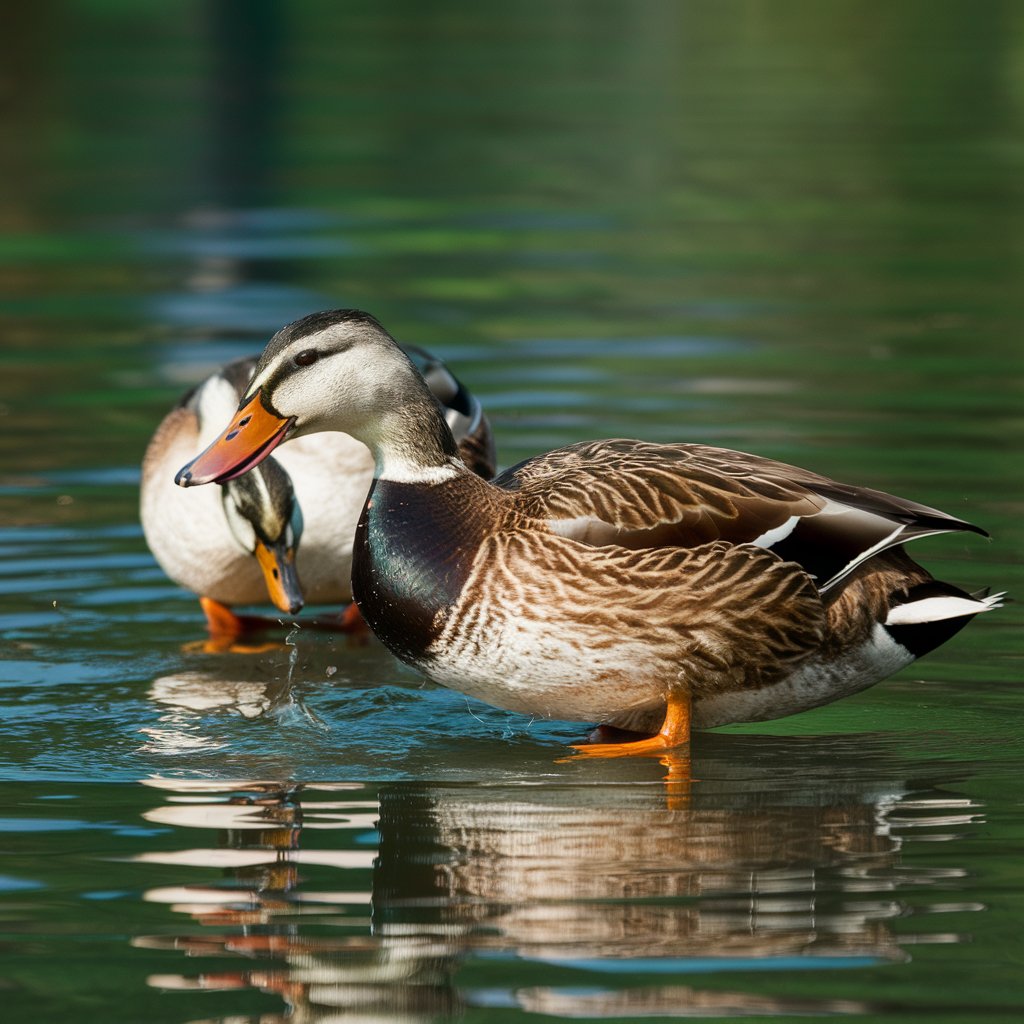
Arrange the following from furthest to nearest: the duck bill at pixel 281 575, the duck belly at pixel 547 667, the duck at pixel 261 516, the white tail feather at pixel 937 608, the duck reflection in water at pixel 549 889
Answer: the duck at pixel 261 516
the duck bill at pixel 281 575
the white tail feather at pixel 937 608
the duck belly at pixel 547 667
the duck reflection in water at pixel 549 889

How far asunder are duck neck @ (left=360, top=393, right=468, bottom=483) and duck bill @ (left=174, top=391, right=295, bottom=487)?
325mm

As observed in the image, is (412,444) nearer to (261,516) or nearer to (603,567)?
(603,567)

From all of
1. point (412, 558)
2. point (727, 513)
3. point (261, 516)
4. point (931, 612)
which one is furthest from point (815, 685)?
point (261, 516)

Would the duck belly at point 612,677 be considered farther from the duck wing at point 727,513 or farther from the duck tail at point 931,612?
the duck wing at point 727,513

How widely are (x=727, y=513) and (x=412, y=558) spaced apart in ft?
3.35

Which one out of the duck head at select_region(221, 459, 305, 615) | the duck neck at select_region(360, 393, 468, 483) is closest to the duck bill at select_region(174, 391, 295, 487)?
the duck neck at select_region(360, 393, 468, 483)

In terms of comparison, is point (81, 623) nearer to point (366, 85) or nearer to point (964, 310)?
point (964, 310)

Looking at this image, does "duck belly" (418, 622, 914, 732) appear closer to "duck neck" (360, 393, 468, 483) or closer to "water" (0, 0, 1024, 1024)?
"water" (0, 0, 1024, 1024)

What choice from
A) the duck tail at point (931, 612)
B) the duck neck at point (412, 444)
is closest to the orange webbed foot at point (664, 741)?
the duck tail at point (931, 612)

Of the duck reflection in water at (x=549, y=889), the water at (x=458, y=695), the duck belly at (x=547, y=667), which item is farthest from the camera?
the duck belly at (x=547, y=667)

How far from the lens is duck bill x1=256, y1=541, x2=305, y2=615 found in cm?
820

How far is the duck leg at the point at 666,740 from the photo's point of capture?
276 inches

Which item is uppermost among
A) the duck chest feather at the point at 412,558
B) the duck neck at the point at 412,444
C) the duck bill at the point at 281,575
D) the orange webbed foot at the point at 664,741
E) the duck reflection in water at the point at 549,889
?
the duck neck at the point at 412,444

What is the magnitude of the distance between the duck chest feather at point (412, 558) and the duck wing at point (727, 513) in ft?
0.82
